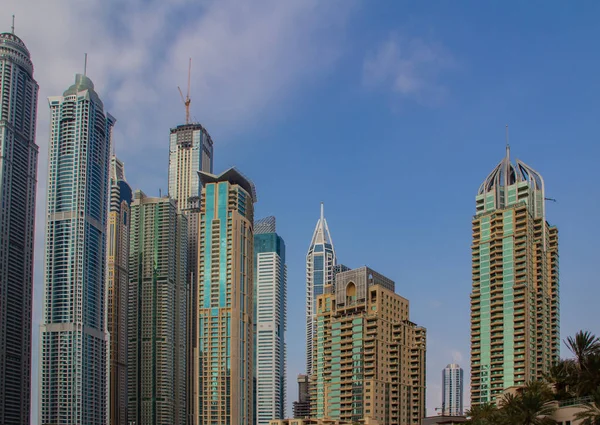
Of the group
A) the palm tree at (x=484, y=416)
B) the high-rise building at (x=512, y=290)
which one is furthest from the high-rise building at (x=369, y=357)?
the palm tree at (x=484, y=416)

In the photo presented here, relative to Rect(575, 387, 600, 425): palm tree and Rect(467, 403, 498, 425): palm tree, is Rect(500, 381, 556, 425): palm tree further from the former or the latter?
Rect(575, 387, 600, 425): palm tree

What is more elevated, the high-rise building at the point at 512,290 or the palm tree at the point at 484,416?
the high-rise building at the point at 512,290

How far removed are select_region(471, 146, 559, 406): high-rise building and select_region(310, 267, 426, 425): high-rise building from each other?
18.8 m

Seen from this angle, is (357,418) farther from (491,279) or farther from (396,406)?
(491,279)

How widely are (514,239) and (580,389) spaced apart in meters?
82.7

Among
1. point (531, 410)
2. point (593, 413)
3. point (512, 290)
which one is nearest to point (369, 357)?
point (512, 290)

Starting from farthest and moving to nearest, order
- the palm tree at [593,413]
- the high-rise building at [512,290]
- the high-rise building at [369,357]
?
the high-rise building at [369,357] < the high-rise building at [512,290] < the palm tree at [593,413]

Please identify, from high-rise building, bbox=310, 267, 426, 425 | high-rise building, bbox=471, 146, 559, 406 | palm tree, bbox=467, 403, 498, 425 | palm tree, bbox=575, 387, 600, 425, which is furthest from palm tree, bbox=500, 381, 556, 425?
high-rise building, bbox=310, 267, 426, 425

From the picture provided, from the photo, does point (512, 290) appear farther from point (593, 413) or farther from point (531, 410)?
point (593, 413)

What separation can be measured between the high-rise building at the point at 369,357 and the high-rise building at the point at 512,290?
18.8 m

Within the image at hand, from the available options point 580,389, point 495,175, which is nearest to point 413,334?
point 495,175

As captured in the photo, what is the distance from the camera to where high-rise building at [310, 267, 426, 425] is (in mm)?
155000

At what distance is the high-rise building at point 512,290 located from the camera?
14000 centimetres

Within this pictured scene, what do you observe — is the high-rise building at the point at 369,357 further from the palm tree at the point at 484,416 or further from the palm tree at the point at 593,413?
the palm tree at the point at 593,413
